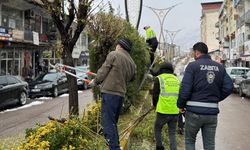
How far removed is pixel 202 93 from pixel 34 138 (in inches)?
92.3

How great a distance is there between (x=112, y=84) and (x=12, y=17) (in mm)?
30417

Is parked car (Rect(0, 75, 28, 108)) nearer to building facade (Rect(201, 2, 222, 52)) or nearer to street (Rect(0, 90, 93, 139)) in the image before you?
street (Rect(0, 90, 93, 139))

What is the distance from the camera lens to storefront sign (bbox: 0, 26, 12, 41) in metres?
28.1

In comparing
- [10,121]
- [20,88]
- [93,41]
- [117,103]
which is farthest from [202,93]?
[20,88]

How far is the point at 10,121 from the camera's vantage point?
1421 cm

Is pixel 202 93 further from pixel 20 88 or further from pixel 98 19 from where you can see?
pixel 20 88

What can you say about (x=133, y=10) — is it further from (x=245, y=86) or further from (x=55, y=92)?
(x=55, y=92)

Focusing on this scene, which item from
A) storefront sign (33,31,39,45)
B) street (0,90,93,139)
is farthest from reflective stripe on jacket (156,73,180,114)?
storefront sign (33,31,39,45)

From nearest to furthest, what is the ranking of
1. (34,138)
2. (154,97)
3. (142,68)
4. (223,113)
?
(34,138) → (154,97) → (142,68) → (223,113)

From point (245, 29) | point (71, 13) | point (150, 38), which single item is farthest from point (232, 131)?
point (245, 29)

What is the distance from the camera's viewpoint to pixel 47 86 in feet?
77.1

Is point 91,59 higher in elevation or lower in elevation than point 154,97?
higher

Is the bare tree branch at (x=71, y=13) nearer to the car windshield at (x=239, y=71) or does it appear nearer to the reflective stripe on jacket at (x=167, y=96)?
the reflective stripe on jacket at (x=167, y=96)

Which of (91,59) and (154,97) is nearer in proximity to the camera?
(154,97)
